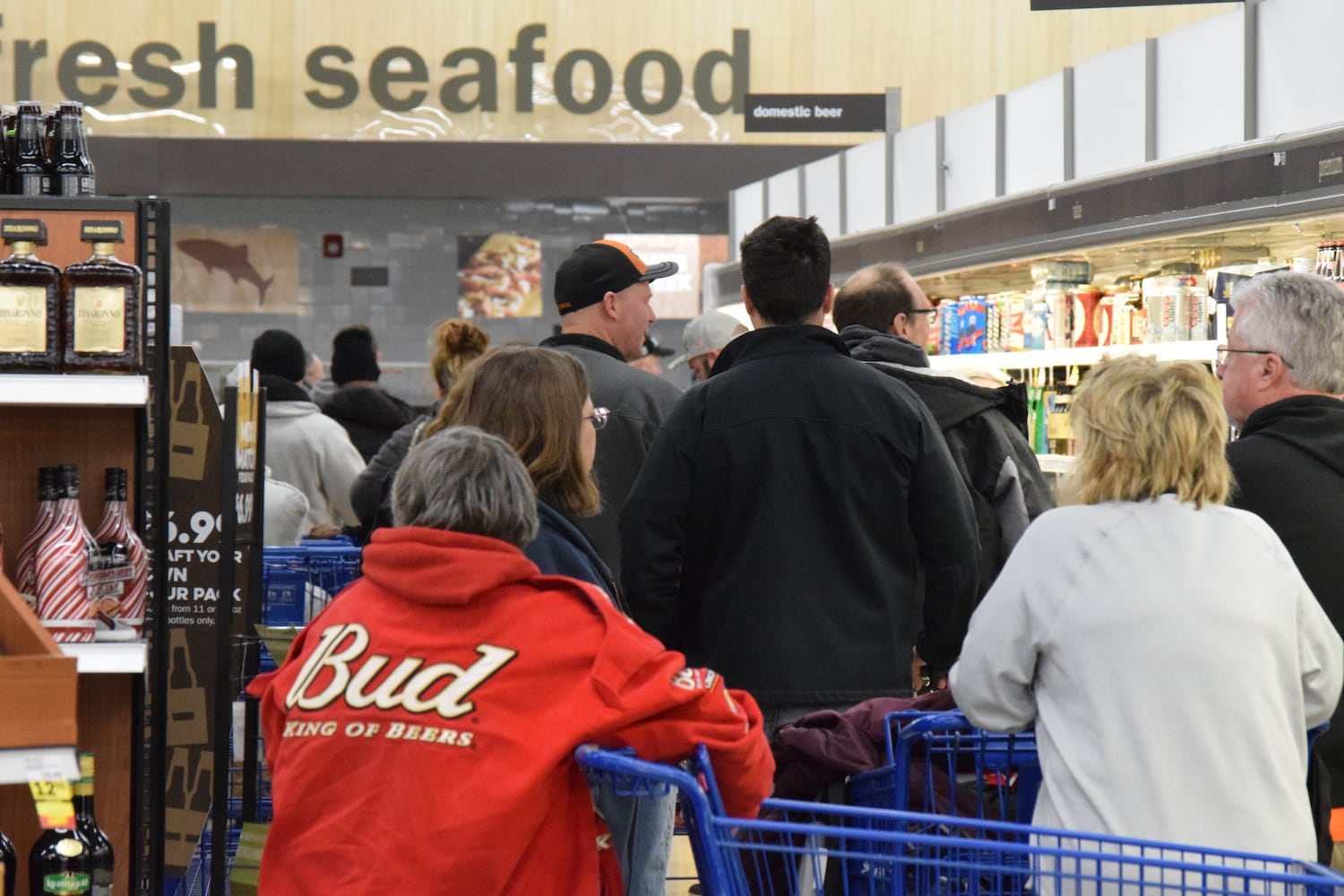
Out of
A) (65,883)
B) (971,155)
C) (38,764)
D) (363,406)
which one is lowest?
(65,883)

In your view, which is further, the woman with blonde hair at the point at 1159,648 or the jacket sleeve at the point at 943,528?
the jacket sleeve at the point at 943,528

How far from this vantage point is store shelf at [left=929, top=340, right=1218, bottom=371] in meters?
5.11

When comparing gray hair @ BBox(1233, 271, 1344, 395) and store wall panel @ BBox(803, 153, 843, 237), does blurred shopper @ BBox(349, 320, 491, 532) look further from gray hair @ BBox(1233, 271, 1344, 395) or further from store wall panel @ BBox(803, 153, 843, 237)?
store wall panel @ BBox(803, 153, 843, 237)

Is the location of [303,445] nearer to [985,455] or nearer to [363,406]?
[363,406]

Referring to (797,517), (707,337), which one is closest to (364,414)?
(707,337)

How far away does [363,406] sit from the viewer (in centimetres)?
701

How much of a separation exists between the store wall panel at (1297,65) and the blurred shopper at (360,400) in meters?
3.70

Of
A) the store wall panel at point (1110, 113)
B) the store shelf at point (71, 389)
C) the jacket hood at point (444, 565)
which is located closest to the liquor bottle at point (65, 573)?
the store shelf at point (71, 389)

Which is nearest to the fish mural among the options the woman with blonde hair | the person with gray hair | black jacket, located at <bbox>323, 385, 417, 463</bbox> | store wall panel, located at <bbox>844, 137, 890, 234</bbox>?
store wall panel, located at <bbox>844, 137, 890, 234</bbox>

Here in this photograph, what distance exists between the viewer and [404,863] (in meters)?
2.02

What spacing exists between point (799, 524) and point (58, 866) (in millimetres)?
1423

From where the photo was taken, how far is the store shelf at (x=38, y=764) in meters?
1.94

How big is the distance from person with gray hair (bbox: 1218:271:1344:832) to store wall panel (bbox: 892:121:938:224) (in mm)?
4967

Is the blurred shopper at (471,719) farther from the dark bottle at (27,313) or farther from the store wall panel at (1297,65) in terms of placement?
the store wall panel at (1297,65)
